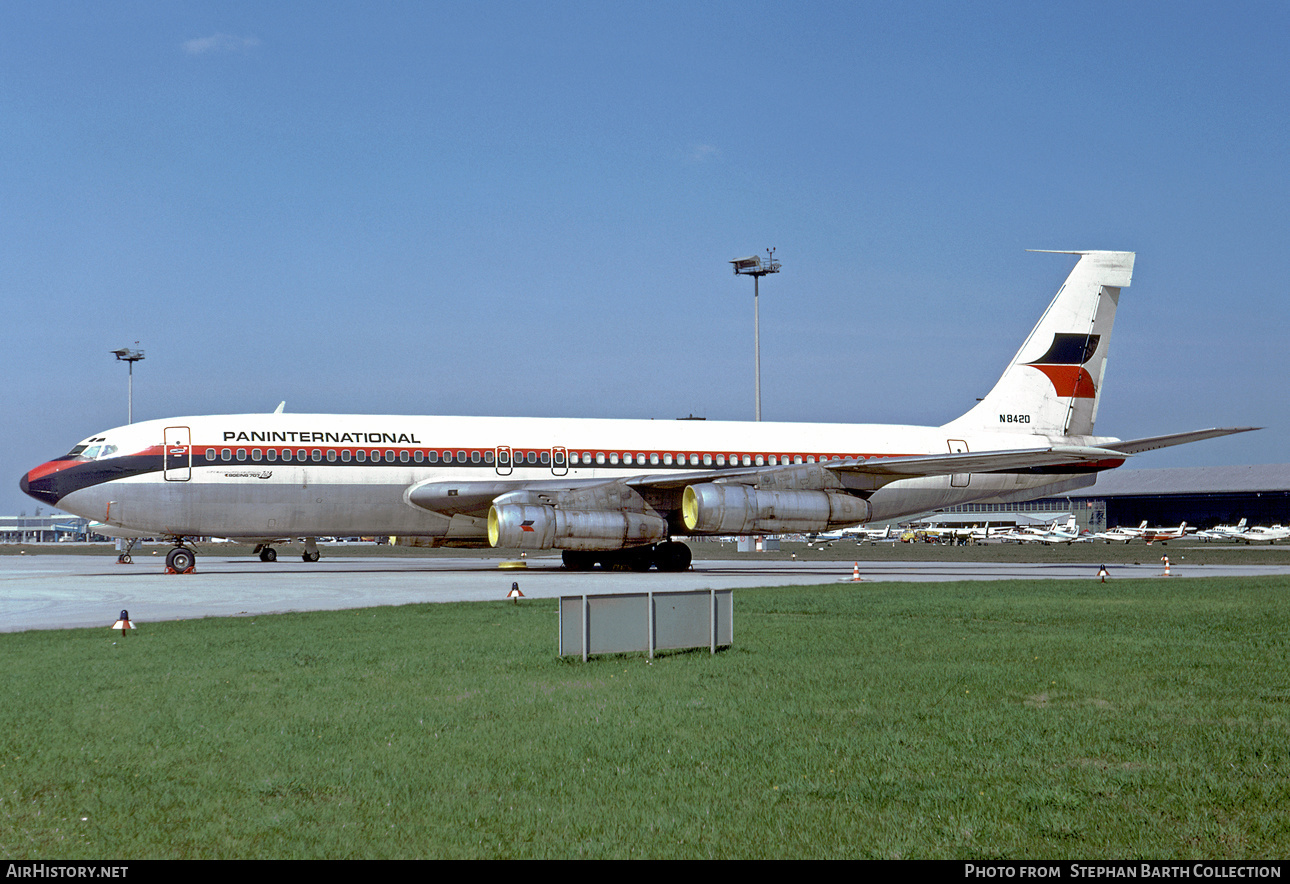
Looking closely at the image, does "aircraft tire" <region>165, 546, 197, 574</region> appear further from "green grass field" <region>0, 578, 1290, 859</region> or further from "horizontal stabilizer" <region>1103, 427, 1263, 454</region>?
"horizontal stabilizer" <region>1103, 427, 1263, 454</region>

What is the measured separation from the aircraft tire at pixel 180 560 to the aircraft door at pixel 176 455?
2773 mm

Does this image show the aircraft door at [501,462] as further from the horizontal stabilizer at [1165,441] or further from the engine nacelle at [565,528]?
the horizontal stabilizer at [1165,441]

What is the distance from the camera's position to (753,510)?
33188mm

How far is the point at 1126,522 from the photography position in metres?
131

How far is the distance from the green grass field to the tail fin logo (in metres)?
24.9

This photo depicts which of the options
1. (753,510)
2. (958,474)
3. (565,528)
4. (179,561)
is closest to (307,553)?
(179,561)

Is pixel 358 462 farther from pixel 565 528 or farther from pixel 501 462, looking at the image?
pixel 565 528

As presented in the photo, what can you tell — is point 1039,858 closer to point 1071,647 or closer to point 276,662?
point 1071,647

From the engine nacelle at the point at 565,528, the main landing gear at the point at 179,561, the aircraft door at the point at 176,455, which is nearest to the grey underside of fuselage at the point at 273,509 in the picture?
the aircraft door at the point at 176,455

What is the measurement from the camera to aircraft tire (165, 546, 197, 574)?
3316cm

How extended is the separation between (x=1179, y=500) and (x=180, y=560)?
118 meters

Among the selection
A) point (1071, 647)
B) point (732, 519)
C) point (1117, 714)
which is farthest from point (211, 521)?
point (1117, 714)
